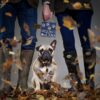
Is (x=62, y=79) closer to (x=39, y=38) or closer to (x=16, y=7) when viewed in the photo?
(x=39, y=38)

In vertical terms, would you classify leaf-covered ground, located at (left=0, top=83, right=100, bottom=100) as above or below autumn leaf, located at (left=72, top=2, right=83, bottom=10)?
below

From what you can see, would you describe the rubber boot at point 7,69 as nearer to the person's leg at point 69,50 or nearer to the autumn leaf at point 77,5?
the person's leg at point 69,50

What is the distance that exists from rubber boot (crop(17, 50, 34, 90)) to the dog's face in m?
0.09

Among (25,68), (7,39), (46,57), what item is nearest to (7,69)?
(25,68)

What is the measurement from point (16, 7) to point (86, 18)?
67 centimetres

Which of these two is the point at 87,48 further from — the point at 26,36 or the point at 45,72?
the point at 26,36

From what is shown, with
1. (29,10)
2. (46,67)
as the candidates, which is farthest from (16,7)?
(46,67)

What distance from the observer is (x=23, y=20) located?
5.33m

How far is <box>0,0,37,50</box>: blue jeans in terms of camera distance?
5289 millimetres

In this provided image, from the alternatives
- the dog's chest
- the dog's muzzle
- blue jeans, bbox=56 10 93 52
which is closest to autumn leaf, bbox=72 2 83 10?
blue jeans, bbox=56 10 93 52

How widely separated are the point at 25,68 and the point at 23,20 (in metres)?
0.45

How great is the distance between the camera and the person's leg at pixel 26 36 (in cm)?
530

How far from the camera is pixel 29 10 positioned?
5324 mm

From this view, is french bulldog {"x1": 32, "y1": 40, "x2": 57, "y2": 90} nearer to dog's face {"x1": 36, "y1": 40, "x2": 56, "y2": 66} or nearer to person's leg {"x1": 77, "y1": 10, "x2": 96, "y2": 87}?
dog's face {"x1": 36, "y1": 40, "x2": 56, "y2": 66}
